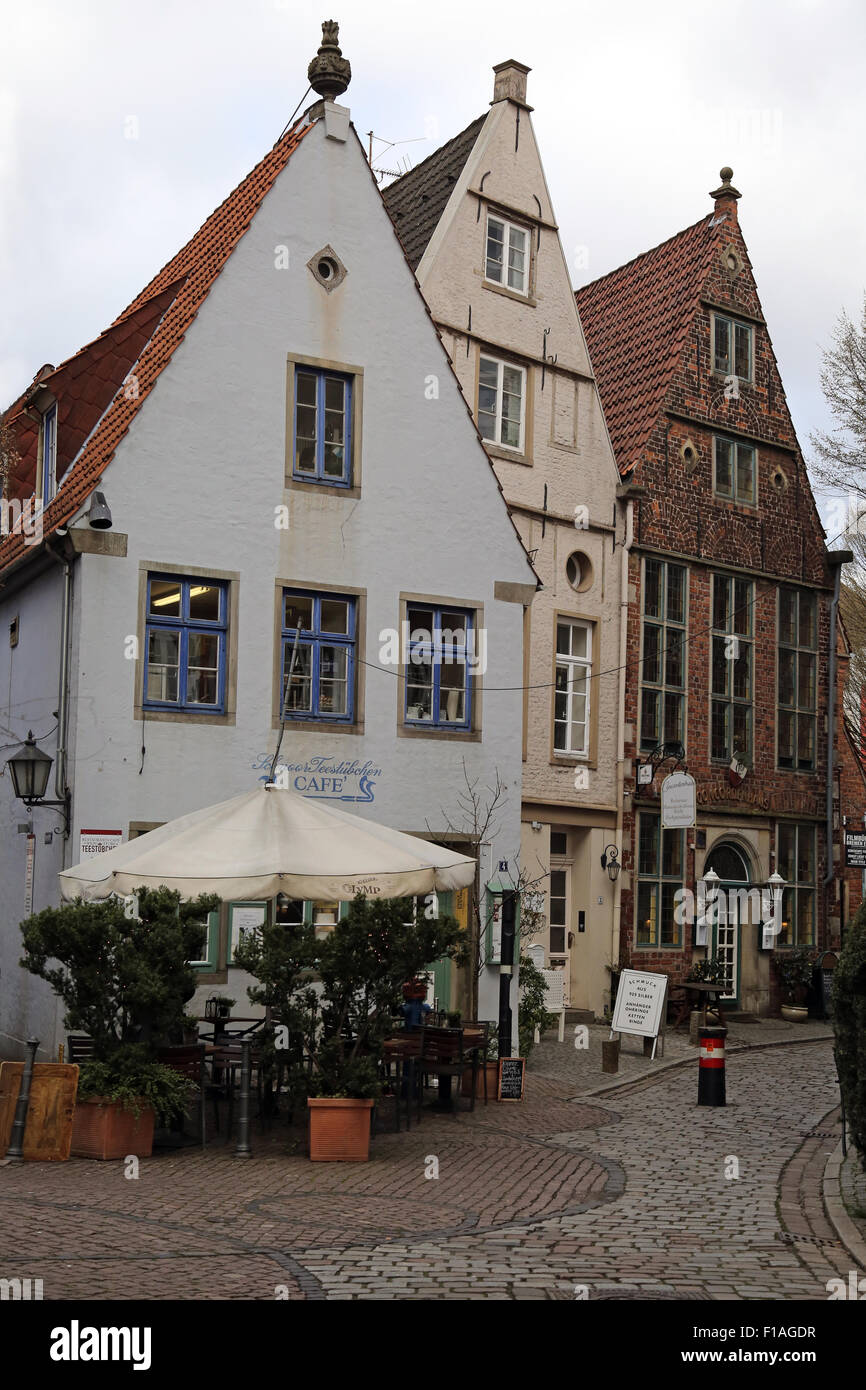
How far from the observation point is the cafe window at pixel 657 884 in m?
24.0

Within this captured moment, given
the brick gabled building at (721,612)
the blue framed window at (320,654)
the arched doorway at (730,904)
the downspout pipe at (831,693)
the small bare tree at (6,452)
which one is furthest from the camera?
the downspout pipe at (831,693)

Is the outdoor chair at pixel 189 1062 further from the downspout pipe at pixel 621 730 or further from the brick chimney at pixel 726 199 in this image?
the brick chimney at pixel 726 199

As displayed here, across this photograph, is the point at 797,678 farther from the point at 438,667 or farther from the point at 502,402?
the point at 438,667

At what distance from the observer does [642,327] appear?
27031mm

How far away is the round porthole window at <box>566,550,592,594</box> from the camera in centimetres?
2355

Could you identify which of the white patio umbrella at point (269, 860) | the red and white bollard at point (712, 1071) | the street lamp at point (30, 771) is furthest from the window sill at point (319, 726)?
the red and white bollard at point (712, 1071)

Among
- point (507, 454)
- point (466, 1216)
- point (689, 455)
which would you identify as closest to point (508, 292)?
point (507, 454)

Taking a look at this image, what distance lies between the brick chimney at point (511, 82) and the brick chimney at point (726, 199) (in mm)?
5082

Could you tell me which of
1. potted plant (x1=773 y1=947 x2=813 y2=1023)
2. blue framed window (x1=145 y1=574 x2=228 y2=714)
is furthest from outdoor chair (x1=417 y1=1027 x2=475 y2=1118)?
potted plant (x1=773 y1=947 x2=813 y2=1023)

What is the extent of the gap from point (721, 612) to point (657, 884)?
4742 mm

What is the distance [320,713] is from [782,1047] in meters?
8.64

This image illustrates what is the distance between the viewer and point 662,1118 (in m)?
14.6

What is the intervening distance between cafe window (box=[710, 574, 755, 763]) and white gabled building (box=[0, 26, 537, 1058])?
710 cm
